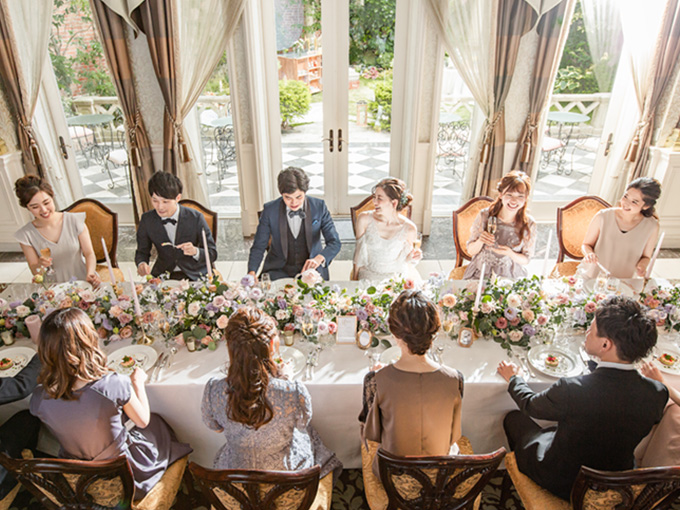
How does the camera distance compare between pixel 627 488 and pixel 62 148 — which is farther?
pixel 62 148

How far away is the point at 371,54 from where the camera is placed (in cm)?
475

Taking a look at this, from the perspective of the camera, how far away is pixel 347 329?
2.40 metres

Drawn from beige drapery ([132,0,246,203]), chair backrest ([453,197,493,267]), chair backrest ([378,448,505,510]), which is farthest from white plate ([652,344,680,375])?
beige drapery ([132,0,246,203])

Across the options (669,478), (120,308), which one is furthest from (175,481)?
(669,478)

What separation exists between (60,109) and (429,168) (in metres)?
3.68

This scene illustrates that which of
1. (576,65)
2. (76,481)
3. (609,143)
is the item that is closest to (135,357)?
(76,481)

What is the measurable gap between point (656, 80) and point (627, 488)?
4026 mm

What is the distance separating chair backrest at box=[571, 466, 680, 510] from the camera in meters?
1.56

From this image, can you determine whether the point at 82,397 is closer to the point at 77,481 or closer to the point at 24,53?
the point at 77,481

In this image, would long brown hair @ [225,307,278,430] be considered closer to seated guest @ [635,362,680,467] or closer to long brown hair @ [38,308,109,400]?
long brown hair @ [38,308,109,400]

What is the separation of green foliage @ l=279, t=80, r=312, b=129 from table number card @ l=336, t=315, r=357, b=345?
3136 millimetres

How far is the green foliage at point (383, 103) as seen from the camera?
4875 millimetres

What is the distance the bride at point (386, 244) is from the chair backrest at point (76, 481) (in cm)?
193

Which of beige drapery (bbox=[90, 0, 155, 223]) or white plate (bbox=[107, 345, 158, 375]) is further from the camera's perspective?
beige drapery (bbox=[90, 0, 155, 223])
